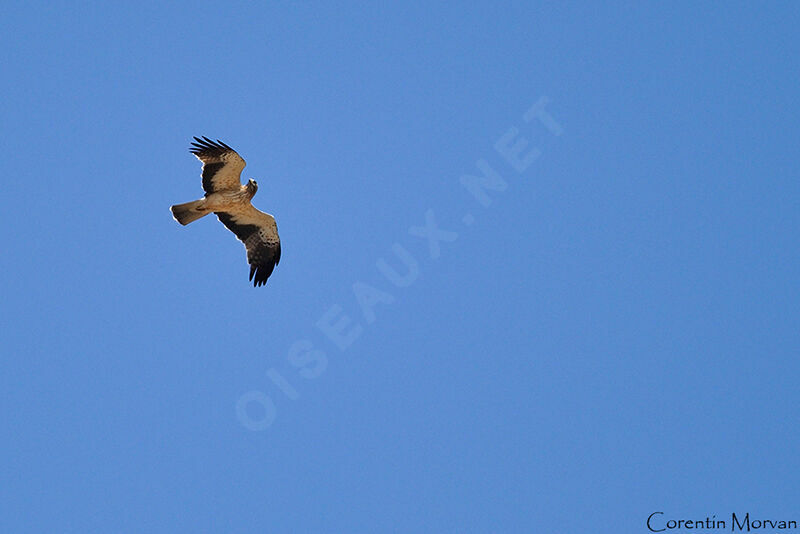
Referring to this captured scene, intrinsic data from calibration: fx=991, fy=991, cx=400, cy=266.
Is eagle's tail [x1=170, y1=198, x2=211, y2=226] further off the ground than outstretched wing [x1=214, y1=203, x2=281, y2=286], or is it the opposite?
outstretched wing [x1=214, y1=203, x2=281, y2=286]

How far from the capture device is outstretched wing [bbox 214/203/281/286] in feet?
65.8

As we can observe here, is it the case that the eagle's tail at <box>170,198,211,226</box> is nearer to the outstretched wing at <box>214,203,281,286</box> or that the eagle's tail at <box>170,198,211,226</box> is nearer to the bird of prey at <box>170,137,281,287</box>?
the bird of prey at <box>170,137,281,287</box>

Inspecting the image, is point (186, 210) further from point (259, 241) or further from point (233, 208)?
point (259, 241)

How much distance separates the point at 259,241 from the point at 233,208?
3.89ft

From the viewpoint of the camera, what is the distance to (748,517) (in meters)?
18.9

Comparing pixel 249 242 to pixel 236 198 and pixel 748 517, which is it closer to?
pixel 236 198

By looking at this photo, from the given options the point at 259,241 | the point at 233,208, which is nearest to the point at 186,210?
the point at 233,208

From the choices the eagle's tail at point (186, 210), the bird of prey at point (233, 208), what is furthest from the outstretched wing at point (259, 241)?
the eagle's tail at point (186, 210)

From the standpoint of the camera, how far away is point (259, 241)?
20375mm

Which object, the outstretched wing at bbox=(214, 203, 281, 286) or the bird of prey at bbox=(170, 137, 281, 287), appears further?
the outstretched wing at bbox=(214, 203, 281, 286)

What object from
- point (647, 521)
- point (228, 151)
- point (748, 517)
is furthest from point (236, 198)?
point (748, 517)

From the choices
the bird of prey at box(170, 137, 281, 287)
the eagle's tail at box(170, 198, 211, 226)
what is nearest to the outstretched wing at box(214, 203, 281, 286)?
the bird of prey at box(170, 137, 281, 287)

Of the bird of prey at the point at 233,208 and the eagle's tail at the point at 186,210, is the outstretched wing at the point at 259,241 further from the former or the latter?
the eagle's tail at the point at 186,210

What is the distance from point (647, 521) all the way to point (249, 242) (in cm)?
966
